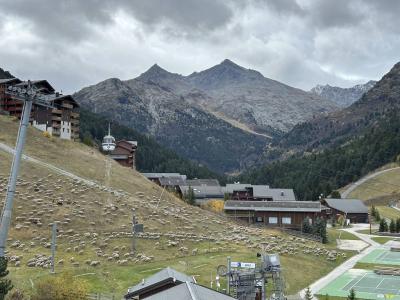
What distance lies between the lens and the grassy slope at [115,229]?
58.2 meters

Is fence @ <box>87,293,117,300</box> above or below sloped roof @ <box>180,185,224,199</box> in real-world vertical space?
below

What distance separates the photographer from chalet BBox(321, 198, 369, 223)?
13512cm

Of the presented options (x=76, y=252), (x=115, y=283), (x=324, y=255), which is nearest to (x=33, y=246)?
(x=76, y=252)

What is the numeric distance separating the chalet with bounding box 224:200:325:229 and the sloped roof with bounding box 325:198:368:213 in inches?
998

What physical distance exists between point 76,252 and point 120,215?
16.5m

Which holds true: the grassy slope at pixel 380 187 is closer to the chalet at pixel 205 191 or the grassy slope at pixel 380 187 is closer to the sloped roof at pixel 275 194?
the sloped roof at pixel 275 194

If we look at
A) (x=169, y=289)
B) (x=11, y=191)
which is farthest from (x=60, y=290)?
(x=169, y=289)

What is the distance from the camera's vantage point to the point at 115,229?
73750mm

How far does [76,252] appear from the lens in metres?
63.2

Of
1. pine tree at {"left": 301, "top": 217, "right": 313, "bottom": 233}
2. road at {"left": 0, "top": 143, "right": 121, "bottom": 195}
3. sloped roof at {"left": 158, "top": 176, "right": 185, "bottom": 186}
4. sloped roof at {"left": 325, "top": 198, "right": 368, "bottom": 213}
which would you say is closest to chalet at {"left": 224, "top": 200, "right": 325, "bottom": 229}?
pine tree at {"left": 301, "top": 217, "right": 313, "bottom": 233}

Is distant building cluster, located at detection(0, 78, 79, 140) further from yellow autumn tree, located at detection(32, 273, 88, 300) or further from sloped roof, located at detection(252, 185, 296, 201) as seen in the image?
yellow autumn tree, located at detection(32, 273, 88, 300)

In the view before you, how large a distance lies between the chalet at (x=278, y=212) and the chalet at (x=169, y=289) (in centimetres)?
7243

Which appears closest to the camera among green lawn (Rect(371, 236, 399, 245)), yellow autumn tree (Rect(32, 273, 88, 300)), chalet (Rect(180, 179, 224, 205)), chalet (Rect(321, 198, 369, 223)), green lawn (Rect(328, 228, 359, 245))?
yellow autumn tree (Rect(32, 273, 88, 300))

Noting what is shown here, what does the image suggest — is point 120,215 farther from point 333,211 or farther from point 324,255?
point 333,211
